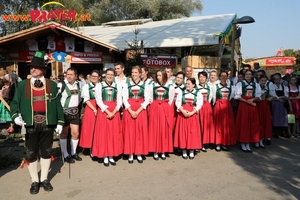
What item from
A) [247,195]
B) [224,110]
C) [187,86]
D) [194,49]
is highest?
[194,49]

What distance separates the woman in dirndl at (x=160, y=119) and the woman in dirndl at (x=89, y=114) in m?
1.15

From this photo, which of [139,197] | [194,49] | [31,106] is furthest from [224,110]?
[194,49]

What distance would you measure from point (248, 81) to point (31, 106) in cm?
448

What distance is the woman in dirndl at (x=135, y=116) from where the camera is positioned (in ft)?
17.2

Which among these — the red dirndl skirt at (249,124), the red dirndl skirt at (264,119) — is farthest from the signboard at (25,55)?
the red dirndl skirt at (264,119)

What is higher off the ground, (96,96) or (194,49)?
(194,49)

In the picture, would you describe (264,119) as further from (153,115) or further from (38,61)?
(38,61)

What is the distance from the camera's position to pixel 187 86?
5645 mm

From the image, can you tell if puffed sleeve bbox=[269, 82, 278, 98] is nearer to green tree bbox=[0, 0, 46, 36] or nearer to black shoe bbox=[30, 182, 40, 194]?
black shoe bbox=[30, 182, 40, 194]

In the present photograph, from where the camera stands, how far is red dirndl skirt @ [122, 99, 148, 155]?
17.4ft

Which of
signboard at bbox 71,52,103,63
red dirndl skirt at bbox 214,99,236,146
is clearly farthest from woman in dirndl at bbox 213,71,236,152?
signboard at bbox 71,52,103,63

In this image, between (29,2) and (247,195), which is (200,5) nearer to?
(29,2)

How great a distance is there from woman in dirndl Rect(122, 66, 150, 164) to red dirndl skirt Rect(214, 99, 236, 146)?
178cm

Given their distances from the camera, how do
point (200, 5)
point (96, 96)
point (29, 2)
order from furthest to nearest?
point (200, 5) → point (29, 2) → point (96, 96)
